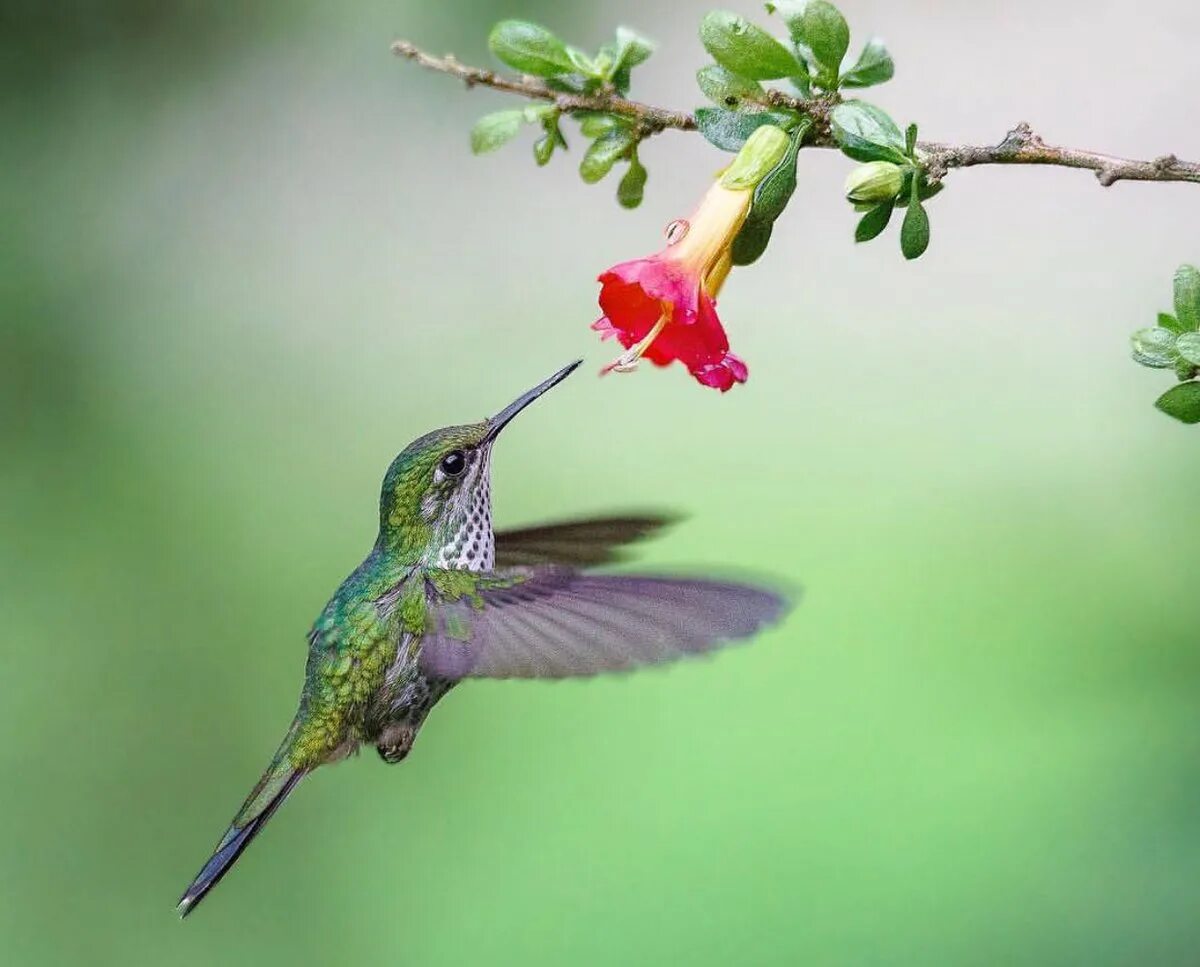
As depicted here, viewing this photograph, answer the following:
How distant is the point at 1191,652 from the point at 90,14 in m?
3.87

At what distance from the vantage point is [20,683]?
387cm

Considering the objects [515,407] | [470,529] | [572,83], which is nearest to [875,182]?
[572,83]

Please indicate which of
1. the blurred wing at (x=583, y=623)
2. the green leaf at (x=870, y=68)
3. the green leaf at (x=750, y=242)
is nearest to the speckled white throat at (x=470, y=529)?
the blurred wing at (x=583, y=623)

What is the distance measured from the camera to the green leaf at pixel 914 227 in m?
1.37

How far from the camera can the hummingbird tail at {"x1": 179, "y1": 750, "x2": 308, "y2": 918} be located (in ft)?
5.19

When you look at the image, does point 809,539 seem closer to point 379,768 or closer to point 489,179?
point 379,768

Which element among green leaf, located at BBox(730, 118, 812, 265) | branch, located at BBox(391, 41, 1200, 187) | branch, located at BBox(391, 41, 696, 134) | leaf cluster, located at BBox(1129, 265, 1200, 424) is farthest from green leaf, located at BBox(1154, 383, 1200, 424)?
branch, located at BBox(391, 41, 696, 134)

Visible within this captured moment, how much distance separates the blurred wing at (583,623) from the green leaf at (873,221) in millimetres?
348

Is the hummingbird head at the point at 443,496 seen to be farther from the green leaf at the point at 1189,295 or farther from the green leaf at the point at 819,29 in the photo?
the green leaf at the point at 1189,295

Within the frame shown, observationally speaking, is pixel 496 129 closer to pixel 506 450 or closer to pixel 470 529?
pixel 470 529

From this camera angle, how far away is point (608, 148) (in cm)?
158

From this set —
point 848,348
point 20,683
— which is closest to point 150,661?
point 20,683

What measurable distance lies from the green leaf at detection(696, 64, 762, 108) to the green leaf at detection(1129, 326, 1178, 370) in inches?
16.8

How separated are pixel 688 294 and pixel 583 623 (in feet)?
1.10
